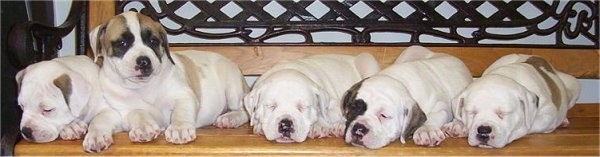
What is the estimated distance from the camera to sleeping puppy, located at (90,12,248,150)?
2320 millimetres

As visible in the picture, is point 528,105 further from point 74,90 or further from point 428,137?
point 74,90

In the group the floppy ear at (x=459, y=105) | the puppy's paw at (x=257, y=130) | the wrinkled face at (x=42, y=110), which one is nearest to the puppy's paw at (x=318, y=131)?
the puppy's paw at (x=257, y=130)

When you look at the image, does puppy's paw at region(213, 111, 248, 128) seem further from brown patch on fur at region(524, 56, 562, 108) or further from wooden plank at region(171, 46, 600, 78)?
brown patch on fur at region(524, 56, 562, 108)

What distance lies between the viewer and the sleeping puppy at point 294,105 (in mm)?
2275

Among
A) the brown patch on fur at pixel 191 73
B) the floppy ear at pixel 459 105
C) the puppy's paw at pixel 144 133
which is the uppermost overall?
the brown patch on fur at pixel 191 73

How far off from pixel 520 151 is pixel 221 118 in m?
0.96

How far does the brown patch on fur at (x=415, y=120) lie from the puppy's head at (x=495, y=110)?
0.13 m

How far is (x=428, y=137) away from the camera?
7.38 ft

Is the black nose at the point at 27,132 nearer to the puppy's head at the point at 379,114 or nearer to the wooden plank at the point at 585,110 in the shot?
the puppy's head at the point at 379,114

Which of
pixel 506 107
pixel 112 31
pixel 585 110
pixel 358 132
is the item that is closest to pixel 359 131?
pixel 358 132

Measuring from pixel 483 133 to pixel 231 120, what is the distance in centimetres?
83

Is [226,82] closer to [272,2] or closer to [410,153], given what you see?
[272,2]

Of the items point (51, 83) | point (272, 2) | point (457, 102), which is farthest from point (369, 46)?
point (51, 83)

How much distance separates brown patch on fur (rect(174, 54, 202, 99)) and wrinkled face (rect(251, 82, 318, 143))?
11.4 inches
